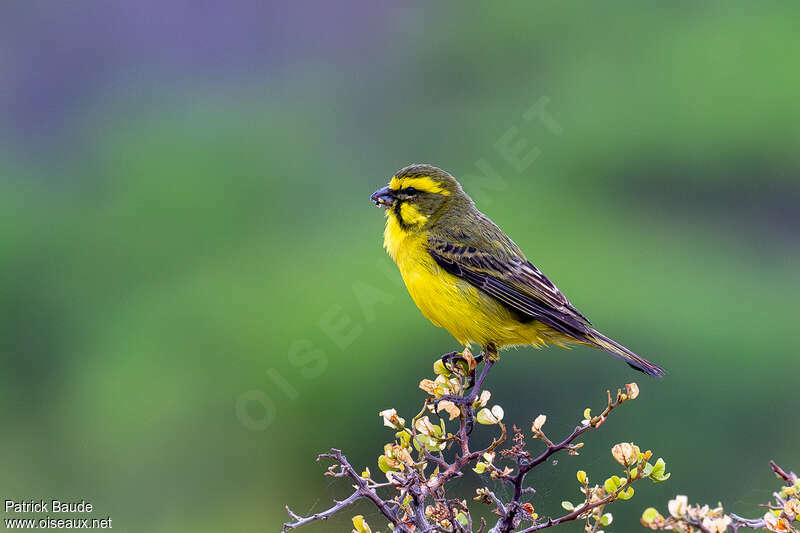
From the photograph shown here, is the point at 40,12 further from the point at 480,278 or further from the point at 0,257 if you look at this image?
the point at 480,278

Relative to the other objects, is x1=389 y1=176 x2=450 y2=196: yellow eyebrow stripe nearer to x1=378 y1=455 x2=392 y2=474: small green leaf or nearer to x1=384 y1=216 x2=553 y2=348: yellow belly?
x1=384 y1=216 x2=553 y2=348: yellow belly

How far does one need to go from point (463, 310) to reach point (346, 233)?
8.98m

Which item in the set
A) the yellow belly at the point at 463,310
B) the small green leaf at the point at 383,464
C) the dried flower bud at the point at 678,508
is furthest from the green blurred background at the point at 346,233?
the dried flower bud at the point at 678,508

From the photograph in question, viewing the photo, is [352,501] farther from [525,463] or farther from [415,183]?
[415,183]

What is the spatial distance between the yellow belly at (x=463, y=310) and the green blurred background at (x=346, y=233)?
7.50ft

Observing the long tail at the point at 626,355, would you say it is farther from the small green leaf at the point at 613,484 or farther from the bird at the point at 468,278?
the small green leaf at the point at 613,484

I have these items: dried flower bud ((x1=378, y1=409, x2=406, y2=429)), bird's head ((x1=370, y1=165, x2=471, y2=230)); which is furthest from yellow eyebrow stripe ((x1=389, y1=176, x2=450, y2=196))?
dried flower bud ((x1=378, y1=409, x2=406, y2=429))

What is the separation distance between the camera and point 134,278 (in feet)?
Result: 43.9

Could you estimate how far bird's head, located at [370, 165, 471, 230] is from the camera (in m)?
5.09

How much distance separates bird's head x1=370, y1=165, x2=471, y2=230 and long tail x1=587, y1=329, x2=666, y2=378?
1.16m

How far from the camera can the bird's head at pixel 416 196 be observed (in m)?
5.09

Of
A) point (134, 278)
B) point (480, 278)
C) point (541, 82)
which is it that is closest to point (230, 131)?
point (134, 278)

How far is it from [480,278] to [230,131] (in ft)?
42.8

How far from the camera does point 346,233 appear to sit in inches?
536
